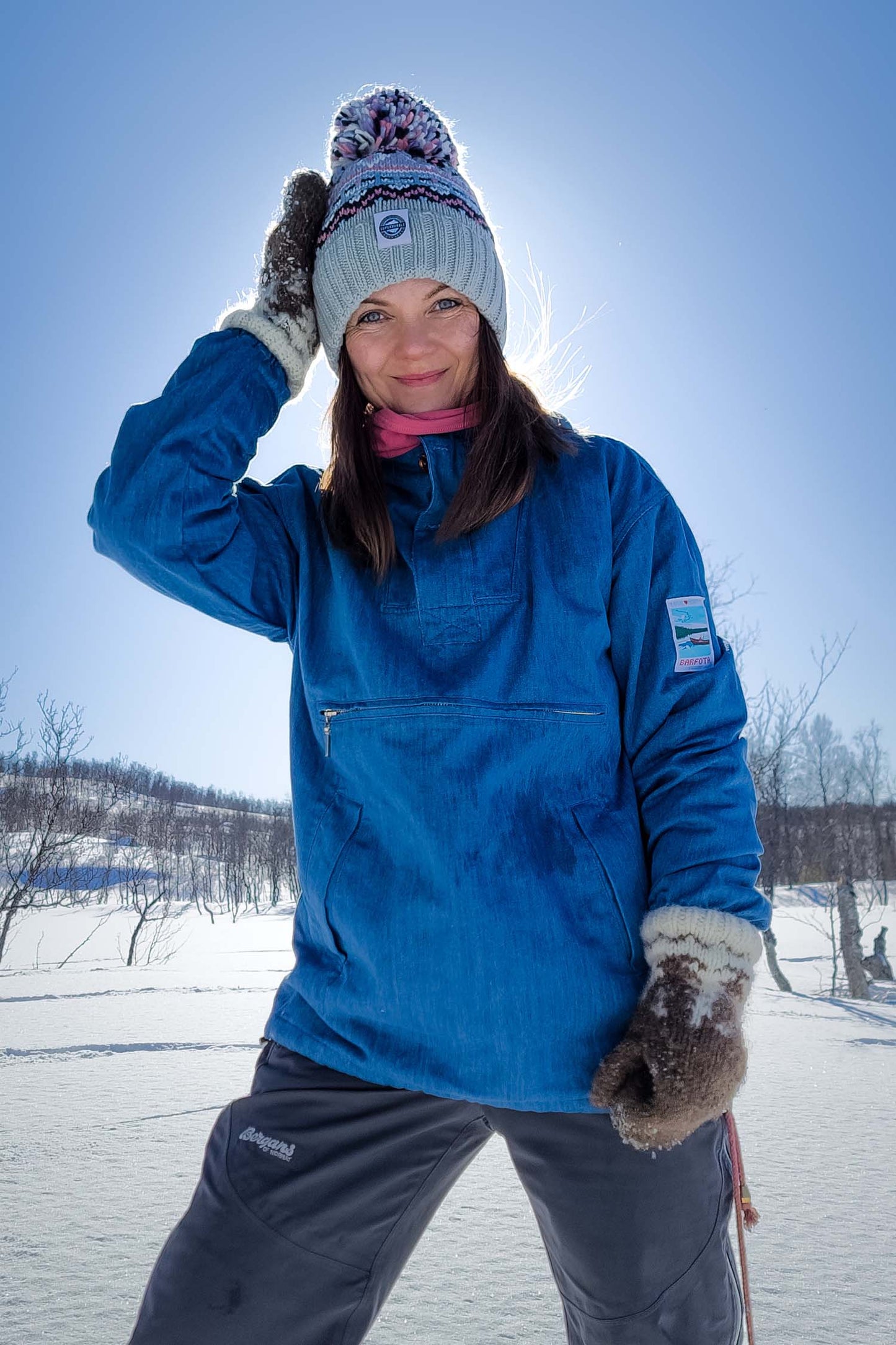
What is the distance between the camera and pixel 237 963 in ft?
68.5

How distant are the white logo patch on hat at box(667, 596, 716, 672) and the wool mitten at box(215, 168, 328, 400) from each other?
0.82 metres

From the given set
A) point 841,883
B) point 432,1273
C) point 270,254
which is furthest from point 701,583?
point 841,883

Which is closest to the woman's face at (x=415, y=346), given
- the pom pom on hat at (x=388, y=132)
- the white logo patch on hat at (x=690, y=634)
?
the pom pom on hat at (x=388, y=132)

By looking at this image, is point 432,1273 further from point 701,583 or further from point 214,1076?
point 214,1076

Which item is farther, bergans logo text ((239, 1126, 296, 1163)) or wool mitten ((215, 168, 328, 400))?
wool mitten ((215, 168, 328, 400))

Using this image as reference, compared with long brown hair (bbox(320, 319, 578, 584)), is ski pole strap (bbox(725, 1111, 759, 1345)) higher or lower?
lower

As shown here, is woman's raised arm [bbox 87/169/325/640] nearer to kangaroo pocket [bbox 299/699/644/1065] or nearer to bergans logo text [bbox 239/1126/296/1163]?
kangaroo pocket [bbox 299/699/644/1065]

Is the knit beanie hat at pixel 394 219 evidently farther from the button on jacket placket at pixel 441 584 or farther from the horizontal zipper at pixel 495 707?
the horizontal zipper at pixel 495 707

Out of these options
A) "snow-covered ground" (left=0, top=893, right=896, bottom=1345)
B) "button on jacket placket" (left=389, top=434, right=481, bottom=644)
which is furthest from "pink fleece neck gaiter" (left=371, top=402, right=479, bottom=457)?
"snow-covered ground" (left=0, top=893, right=896, bottom=1345)

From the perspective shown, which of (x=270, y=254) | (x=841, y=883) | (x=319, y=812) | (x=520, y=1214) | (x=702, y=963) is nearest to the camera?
(x=702, y=963)

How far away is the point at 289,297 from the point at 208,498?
448mm

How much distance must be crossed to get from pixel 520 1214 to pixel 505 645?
2.35m

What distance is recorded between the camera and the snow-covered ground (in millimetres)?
1962

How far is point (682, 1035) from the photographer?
0.97 metres
